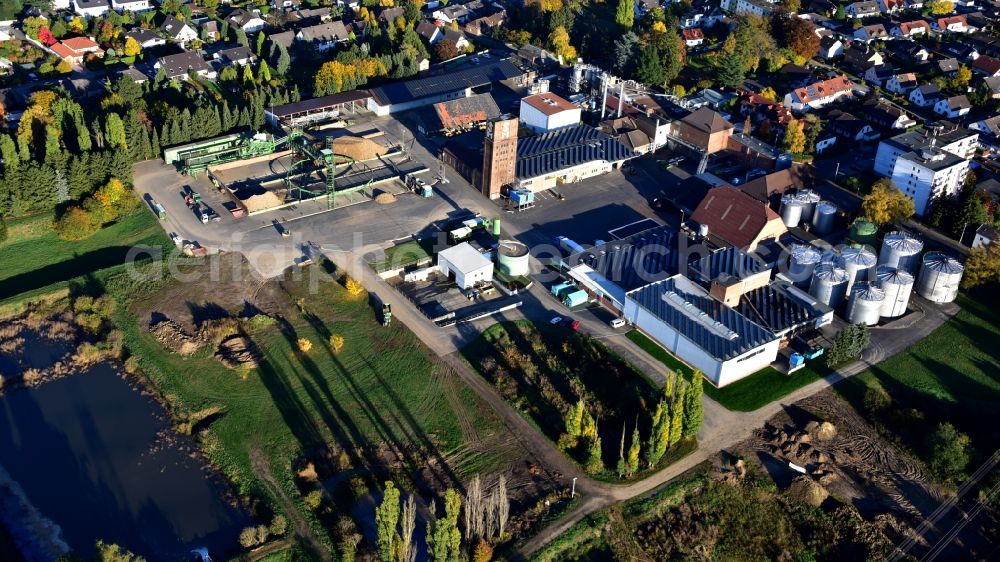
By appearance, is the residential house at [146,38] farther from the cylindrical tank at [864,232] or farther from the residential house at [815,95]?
the cylindrical tank at [864,232]

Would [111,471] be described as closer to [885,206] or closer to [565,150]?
[565,150]

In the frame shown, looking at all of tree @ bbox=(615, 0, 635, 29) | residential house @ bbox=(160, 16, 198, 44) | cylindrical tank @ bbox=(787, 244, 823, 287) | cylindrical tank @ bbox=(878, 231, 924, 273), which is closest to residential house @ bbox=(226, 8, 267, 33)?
residential house @ bbox=(160, 16, 198, 44)

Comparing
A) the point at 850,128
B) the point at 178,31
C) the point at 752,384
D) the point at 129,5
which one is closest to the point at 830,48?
the point at 850,128

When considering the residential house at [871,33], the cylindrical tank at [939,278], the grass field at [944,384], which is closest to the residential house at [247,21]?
the residential house at [871,33]

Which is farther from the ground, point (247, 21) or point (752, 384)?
point (247, 21)

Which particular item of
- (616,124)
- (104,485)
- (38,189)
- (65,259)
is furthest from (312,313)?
(616,124)

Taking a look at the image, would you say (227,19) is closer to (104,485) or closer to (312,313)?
(312,313)

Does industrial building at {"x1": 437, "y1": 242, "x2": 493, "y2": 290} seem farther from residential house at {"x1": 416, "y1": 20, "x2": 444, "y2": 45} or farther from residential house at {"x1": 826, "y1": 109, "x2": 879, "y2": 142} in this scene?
residential house at {"x1": 416, "y1": 20, "x2": 444, "y2": 45}
